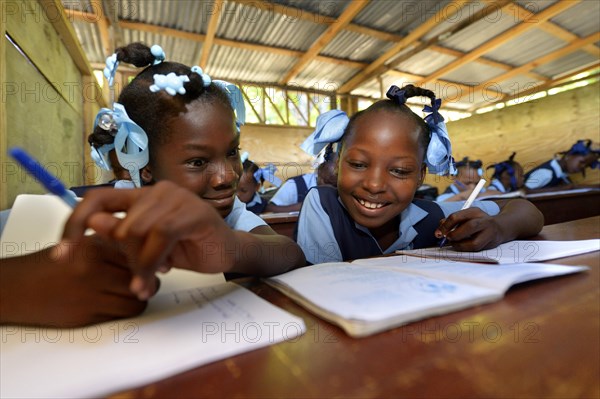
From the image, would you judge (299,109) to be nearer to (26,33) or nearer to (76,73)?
(76,73)

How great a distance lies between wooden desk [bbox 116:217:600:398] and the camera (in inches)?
8.1

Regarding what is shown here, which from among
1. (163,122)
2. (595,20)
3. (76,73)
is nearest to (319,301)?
(163,122)

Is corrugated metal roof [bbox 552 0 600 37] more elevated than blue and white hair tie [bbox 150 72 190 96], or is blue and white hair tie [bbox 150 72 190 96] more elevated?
corrugated metal roof [bbox 552 0 600 37]

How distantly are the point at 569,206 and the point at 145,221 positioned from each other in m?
2.21

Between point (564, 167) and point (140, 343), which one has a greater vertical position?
point (564, 167)

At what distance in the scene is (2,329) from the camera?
1.03 ft

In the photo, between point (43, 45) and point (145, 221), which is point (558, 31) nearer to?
point (43, 45)

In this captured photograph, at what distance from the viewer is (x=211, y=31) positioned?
3.01m

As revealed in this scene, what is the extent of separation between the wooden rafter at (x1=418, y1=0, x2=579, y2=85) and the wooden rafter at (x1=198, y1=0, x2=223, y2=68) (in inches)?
107

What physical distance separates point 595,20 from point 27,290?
4.73 meters

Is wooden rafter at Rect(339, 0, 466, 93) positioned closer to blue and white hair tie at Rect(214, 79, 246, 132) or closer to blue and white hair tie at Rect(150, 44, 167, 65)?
blue and white hair tie at Rect(214, 79, 246, 132)

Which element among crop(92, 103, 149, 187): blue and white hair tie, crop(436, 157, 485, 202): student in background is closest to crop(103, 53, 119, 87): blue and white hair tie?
crop(92, 103, 149, 187): blue and white hair tie

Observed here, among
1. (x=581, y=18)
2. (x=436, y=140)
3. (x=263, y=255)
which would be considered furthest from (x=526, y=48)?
(x=263, y=255)

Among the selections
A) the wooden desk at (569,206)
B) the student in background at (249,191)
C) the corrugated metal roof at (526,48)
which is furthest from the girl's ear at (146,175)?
the corrugated metal roof at (526,48)
